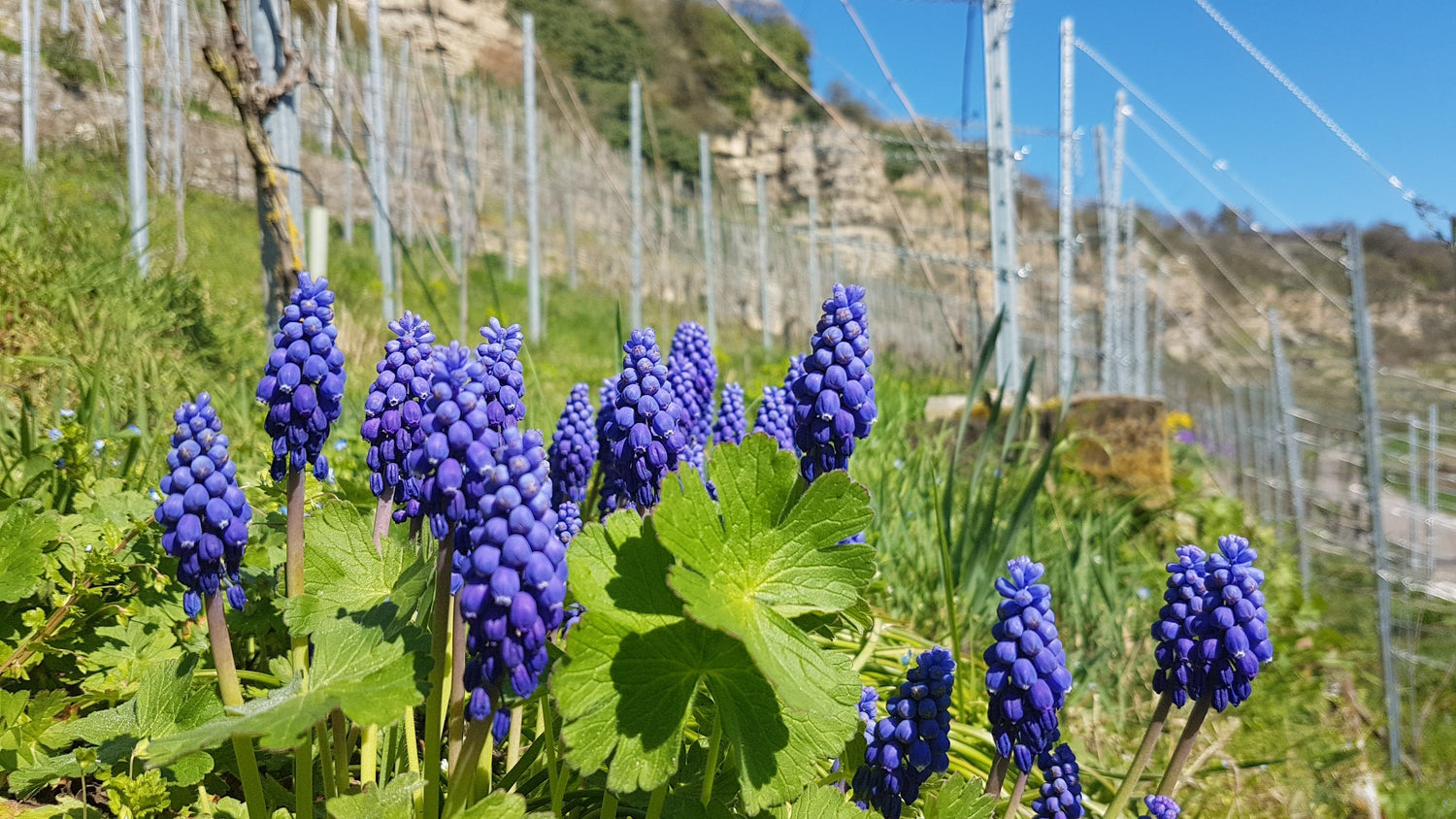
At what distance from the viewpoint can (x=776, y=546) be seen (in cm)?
110

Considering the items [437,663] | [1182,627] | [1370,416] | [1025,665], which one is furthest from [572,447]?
[1370,416]

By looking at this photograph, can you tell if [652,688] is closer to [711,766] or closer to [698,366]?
[711,766]

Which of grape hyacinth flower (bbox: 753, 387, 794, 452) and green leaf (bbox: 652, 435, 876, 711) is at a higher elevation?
grape hyacinth flower (bbox: 753, 387, 794, 452)

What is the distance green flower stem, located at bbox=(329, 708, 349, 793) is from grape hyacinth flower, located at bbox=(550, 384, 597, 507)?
90 centimetres

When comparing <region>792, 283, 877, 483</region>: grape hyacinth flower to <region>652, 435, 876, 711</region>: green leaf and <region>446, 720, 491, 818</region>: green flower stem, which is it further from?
<region>446, 720, 491, 818</region>: green flower stem

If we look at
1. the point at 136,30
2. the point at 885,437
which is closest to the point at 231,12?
the point at 885,437

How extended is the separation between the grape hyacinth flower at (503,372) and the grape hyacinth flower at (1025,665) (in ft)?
2.51

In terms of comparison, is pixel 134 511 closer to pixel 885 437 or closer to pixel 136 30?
pixel 885 437

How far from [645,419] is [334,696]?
2.05 feet

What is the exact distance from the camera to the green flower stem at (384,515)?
1.41m

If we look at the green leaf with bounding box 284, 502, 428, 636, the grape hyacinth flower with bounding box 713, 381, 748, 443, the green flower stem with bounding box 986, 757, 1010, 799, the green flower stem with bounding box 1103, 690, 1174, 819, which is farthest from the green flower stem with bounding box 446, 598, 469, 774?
the grape hyacinth flower with bounding box 713, 381, 748, 443

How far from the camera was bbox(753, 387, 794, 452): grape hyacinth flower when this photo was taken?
2.58m

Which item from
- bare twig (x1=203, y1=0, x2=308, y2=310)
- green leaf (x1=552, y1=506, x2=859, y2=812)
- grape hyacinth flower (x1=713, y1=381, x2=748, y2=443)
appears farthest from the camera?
grape hyacinth flower (x1=713, y1=381, x2=748, y2=443)

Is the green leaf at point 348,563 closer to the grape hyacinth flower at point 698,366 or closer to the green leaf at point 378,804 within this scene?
the green leaf at point 378,804
